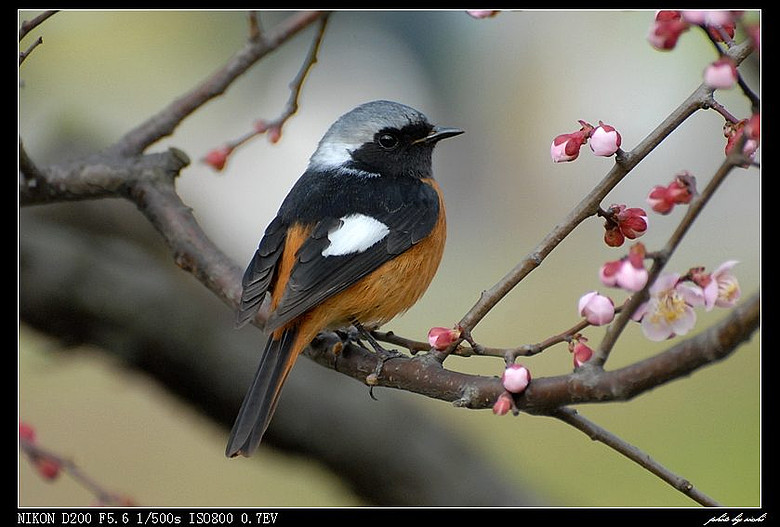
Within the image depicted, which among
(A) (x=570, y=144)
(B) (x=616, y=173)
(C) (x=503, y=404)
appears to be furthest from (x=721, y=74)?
(C) (x=503, y=404)

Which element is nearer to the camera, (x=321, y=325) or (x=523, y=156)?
(x=321, y=325)

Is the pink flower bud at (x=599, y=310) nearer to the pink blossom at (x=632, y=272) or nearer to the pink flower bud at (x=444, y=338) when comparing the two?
the pink blossom at (x=632, y=272)

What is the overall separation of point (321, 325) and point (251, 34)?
1.04 meters

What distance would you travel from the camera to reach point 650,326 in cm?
186

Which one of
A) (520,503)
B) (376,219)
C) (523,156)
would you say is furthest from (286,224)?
(523,156)

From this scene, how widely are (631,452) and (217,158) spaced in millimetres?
1820

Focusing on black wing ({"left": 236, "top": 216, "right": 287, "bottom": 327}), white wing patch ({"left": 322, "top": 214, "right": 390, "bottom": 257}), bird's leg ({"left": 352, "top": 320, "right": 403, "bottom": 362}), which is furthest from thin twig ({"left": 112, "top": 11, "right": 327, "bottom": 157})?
bird's leg ({"left": 352, "top": 320, "right": 403, "bottom": 362})

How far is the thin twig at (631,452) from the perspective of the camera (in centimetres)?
190

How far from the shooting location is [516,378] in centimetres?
175

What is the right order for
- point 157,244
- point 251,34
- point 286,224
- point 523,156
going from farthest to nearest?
point 523,156
point 157,244
point 286,224
point 251,34

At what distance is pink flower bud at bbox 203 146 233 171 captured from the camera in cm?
301

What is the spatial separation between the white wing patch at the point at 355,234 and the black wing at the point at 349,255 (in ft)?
0.06

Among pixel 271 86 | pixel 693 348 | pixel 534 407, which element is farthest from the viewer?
pixel 271 86

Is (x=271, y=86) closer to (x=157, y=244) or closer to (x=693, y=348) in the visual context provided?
(x=157, y=244)
